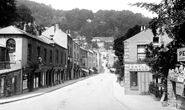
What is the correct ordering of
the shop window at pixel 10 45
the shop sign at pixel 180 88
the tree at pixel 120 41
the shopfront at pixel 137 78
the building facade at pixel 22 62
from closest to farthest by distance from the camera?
the shop sign at pixel 180 88, the building facade at pixel 22 62, the shopfront at pixel 137 78, the shop window at pixel 10 45, the tree at pixel 120 41

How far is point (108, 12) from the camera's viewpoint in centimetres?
14388

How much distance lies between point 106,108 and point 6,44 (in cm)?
1458

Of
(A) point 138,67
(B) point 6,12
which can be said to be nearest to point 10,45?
(A) point 138,67

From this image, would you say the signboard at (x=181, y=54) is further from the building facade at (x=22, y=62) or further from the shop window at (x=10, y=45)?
the shop window at (x=10, y=45)

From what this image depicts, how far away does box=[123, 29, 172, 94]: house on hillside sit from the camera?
20.9 meters

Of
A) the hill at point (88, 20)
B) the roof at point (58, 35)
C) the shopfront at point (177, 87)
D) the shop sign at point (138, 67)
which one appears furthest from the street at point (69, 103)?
the hill at point (88, 20)

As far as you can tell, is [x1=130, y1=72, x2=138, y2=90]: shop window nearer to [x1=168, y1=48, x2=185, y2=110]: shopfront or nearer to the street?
the street

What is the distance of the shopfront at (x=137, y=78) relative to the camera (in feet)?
68.3

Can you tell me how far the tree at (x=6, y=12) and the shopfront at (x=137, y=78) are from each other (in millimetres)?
31191

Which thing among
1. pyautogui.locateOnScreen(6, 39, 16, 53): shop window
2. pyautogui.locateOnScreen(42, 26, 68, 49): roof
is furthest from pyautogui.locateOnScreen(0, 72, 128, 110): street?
pyautogui.locateOnScreen(42, 26, 68, 49): roof

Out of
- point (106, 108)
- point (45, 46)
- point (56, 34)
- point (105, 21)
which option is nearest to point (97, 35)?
point (105, 21)

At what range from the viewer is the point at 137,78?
69.0 ft

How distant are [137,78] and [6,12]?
106 ft

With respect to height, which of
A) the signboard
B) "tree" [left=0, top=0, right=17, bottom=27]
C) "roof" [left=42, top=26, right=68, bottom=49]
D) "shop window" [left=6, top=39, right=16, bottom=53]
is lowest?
the signboard
